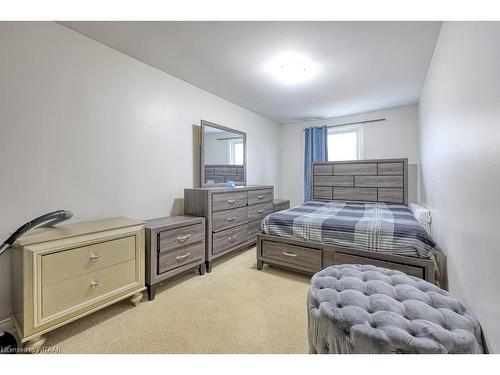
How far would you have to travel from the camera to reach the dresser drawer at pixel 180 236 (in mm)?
2078

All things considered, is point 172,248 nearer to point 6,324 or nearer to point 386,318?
point 6,324

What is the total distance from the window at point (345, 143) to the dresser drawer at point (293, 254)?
271cm

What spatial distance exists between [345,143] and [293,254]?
9.81 ft

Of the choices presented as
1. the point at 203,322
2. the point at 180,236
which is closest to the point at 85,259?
the point at 180,236

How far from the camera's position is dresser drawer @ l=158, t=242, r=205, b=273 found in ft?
6.80

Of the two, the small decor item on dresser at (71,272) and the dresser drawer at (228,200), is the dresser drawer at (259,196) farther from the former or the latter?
the small decor item on dresser at (71,272)

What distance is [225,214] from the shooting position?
278 centimetres

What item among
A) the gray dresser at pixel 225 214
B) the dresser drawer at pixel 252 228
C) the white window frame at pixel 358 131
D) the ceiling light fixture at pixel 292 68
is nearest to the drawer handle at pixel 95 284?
the gray dresser at pixel 225 214

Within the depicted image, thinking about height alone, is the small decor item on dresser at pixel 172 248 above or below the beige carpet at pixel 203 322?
above

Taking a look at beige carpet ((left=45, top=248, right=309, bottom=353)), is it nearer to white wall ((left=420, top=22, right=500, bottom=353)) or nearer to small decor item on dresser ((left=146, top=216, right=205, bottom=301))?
small decor item on dresser ((left=146, top=216, right=205, bottom=301))

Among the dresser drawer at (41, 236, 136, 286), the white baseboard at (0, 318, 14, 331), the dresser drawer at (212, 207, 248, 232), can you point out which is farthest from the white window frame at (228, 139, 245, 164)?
the white baseboard at (0, 318, 14, 331)

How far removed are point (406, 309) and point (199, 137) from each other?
108 inches
